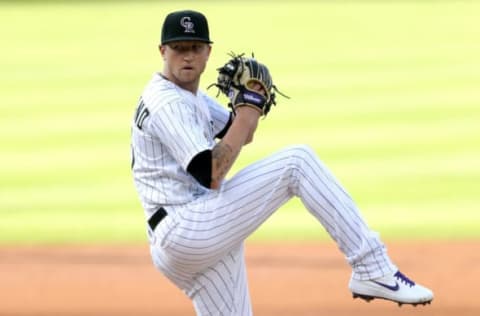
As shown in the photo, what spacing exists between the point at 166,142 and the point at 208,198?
10.7 inches

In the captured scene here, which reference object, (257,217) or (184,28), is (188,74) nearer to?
(184,28)

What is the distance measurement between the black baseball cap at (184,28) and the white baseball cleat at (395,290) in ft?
3.66

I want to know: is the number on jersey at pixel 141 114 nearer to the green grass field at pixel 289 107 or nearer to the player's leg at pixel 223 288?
→ the player's leg at pixel 223 288

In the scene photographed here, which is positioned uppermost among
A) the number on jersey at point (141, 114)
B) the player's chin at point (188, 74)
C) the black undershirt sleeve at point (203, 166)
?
the player's chin at point (188, 74)

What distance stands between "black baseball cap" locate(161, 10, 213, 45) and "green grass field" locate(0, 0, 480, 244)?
4.24 meters

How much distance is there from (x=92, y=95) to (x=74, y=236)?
22.3 ft

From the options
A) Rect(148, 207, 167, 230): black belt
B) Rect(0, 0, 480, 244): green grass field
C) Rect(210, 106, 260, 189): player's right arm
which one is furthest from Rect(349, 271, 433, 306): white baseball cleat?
Rect(0, 0, 480, 244): green grass field

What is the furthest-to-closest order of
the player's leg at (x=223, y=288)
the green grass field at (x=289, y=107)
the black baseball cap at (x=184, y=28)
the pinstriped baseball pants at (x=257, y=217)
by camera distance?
the green grass field at (x=289, y=107) < the player's leg at (x=223, y=288) < the black baseball cap at (x=184, y=28) < the pinstriped baseball pants at (x=257, y=217)

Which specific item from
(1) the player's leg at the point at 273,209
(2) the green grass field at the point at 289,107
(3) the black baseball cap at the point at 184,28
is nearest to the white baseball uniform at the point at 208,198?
(1) the player's leg at the point at 273,209

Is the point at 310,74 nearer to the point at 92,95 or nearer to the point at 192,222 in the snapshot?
the point at 92,95

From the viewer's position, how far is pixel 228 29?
2109 cm

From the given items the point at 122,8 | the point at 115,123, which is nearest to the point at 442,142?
the point at 115,123

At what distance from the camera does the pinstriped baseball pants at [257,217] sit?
4395 millimetres

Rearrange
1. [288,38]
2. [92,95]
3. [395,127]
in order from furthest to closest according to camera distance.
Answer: [288,38] < [92,95] < [395,127]
